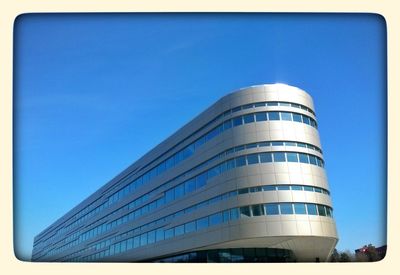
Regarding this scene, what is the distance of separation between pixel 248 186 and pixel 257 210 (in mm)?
1146

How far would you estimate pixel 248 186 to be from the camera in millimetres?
20250

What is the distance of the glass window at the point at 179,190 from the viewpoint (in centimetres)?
2455

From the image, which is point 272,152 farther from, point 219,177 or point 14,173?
point 14,173

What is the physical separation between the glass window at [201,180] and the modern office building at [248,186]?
0.05m

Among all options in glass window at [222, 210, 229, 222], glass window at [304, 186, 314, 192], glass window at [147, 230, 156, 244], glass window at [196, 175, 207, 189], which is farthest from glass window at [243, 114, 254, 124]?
glass window at [147, 230, 156, 244]

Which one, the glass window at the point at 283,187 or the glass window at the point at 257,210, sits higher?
the glass window at the point at 283,187

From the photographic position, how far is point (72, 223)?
41.0m

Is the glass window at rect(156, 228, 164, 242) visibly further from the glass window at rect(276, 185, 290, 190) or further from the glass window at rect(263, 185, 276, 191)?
the glass window at rect(276, 185, 290, 190)

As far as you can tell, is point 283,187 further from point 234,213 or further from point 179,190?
point 179,190

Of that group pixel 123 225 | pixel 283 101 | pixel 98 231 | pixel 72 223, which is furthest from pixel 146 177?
pixel 72 223

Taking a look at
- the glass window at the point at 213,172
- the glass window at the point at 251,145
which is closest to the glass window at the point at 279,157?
the glass window at the point at 251,145

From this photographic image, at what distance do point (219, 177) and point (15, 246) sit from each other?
1396 centimetres

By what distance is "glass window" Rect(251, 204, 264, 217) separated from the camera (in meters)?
19.6

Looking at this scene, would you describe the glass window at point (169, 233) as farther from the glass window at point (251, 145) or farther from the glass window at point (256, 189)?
the glass window at point (251, 145)
